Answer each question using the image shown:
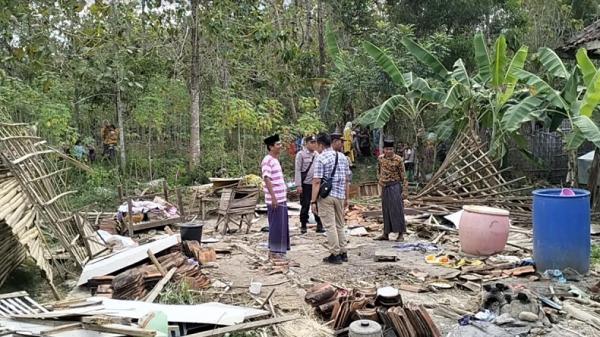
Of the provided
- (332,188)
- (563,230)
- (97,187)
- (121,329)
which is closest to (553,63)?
(563,230)

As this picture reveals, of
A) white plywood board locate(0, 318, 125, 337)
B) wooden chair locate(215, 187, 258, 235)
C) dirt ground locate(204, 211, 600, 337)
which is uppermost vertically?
wooden chair locate(215, 187, 258, 235)

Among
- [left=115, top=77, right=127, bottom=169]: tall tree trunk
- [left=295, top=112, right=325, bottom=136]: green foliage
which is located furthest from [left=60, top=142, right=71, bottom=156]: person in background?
[left=295, top=112, right=325, bottom=136]: green foliage

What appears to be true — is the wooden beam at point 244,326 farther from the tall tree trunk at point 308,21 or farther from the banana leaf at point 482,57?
the tall tree trunk at point 308,21

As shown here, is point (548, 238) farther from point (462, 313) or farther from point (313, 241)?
point (313, 241)

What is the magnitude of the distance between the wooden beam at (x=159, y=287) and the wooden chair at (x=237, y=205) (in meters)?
3.74

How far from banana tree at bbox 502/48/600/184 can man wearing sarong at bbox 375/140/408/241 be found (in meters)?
3.42

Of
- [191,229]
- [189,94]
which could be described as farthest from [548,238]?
[189,94]

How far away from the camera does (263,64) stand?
18.2m

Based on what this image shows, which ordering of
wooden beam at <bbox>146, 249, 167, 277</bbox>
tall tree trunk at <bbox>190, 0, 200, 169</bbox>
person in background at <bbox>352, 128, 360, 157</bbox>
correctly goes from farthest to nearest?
person in background at <bbox>352, 128, 360, 157</bbox> → tall tree trunk at <bbox>190, 0, 200, 169</bbox> → wooden beam at <bbox>146, 249, 167, 277</bbox>

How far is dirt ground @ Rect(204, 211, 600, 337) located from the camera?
634 centimetres

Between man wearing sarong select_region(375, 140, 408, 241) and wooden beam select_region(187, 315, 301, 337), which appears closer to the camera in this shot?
wooden beam select_region(187, 315, 301, 337)

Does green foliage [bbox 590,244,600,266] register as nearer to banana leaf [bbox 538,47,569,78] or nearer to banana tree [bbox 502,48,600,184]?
banana tree [bbox 502,48,600,184]

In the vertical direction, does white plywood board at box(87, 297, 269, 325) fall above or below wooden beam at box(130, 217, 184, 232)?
below

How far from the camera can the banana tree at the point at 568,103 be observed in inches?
416
